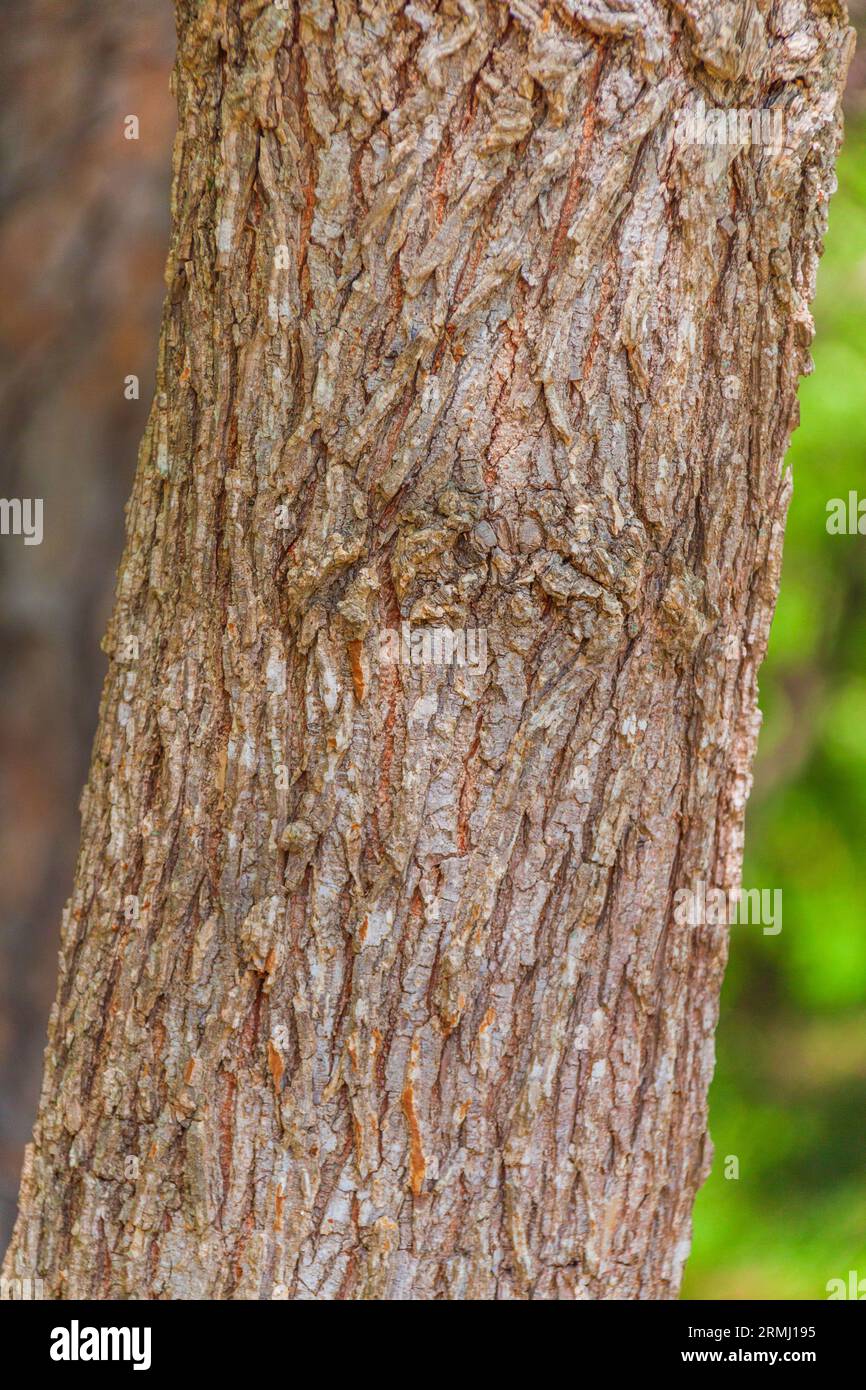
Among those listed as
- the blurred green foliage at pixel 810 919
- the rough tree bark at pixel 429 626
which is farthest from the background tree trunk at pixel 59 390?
the rough tree bark at pixel 429 626

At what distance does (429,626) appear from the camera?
133 cm

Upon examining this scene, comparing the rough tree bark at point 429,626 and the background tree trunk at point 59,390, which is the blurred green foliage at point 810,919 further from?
the background tree trunk at point 59,390

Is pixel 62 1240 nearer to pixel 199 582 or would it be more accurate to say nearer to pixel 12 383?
pixel 199 582

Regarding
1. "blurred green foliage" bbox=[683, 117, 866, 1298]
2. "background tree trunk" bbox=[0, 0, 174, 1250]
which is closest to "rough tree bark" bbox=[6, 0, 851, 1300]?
"blurred green foliage" bbox=[683, 117, 866, 1298]

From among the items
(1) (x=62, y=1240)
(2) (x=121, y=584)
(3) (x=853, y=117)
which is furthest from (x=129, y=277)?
(1) (x=62, y=1240)

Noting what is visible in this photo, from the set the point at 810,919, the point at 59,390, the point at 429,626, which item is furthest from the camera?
the point at 59,390

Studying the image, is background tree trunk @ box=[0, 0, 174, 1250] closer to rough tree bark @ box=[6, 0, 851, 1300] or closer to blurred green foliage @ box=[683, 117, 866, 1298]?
blurred green foliage @ box=[683, 117, 866, 1298]

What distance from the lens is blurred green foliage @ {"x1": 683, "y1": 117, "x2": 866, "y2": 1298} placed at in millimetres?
2762

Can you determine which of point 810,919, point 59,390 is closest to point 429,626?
point 810,919

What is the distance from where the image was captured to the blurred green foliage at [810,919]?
276 centimetres

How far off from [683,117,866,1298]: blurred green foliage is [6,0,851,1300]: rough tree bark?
144 centimetres

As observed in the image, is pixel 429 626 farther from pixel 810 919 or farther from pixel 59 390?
pixel 59 390

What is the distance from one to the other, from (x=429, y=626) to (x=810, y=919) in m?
2.12

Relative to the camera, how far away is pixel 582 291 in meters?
1.31
